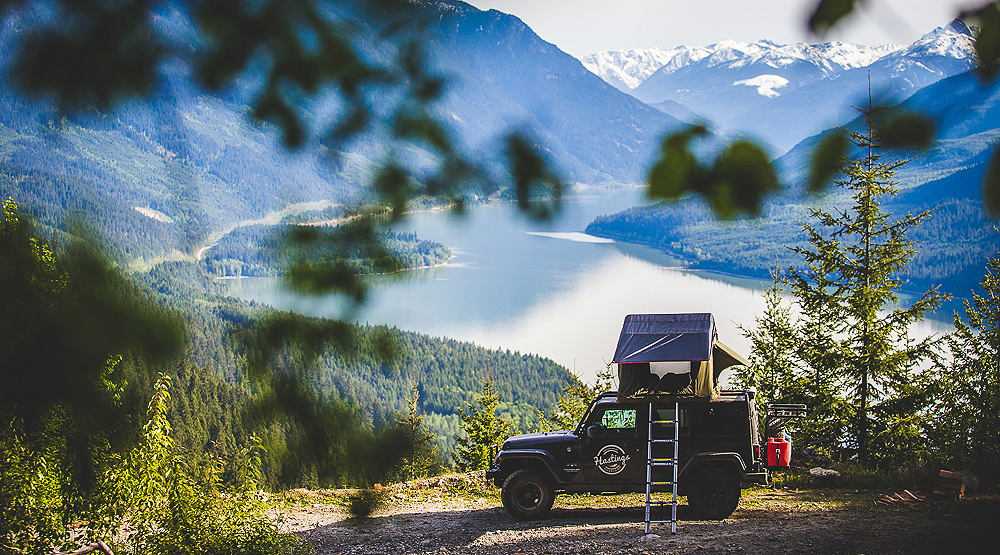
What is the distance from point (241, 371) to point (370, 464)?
14.1 inches

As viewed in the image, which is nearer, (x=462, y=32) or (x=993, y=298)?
(x=462, y=32)

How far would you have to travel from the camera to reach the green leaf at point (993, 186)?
782mm

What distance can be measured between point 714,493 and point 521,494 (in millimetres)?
2223

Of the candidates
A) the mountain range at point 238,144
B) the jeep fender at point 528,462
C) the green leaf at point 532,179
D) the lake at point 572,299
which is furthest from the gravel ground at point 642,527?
the lake at point 572,299

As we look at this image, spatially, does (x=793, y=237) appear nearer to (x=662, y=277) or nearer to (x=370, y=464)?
(x=662, y=277)

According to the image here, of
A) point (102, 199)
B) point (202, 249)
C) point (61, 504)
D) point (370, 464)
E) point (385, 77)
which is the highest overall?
point (385, 77)

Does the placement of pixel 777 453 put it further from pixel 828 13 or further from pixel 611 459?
pixel 828 13

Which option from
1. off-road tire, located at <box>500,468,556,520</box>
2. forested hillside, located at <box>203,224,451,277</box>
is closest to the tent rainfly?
off-road tire, located at <box>500,468,556,520</box>

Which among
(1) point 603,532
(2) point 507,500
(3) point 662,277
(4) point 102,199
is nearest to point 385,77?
(4) point 102,199

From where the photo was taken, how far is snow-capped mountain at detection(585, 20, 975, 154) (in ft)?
3.81

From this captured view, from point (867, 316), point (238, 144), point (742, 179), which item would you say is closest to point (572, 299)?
point (867, 316)

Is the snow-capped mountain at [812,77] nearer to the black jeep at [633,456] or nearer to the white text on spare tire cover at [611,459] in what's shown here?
the black jeep at [633,456]

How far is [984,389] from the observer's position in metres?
11.1

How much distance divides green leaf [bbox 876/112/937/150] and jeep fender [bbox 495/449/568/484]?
769cm
